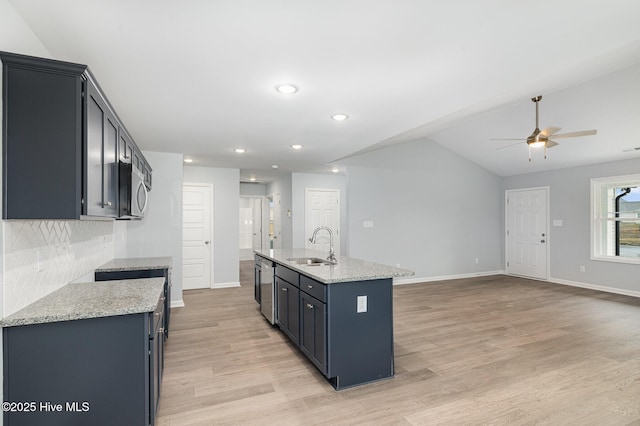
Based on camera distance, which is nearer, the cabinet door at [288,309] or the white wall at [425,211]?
the cabinet door at [288,309]

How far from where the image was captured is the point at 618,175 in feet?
19.6

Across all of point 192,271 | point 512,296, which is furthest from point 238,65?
point 512,296

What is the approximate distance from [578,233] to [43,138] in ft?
26.7

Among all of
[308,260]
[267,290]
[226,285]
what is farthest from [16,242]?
[226,285]

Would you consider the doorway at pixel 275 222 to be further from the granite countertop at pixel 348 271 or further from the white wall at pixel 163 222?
the granite countertop at pixel 348 271

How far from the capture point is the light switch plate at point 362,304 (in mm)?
2791

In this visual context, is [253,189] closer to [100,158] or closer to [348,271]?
[348,271]

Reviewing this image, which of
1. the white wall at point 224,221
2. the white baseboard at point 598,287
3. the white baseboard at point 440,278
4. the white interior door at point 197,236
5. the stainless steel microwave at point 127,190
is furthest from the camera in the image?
the white baseboard at point 440,278

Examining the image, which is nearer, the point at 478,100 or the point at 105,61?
the point at 105,61

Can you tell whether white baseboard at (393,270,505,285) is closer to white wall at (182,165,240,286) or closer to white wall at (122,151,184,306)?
white wall at (182,165,240,286)

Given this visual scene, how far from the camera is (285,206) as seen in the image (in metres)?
8.27

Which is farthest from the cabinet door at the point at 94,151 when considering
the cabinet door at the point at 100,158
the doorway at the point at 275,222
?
the doorway at the point at 275,222

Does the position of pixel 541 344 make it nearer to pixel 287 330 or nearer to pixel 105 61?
pixel 287 330

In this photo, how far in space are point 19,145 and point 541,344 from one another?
4.69 m
